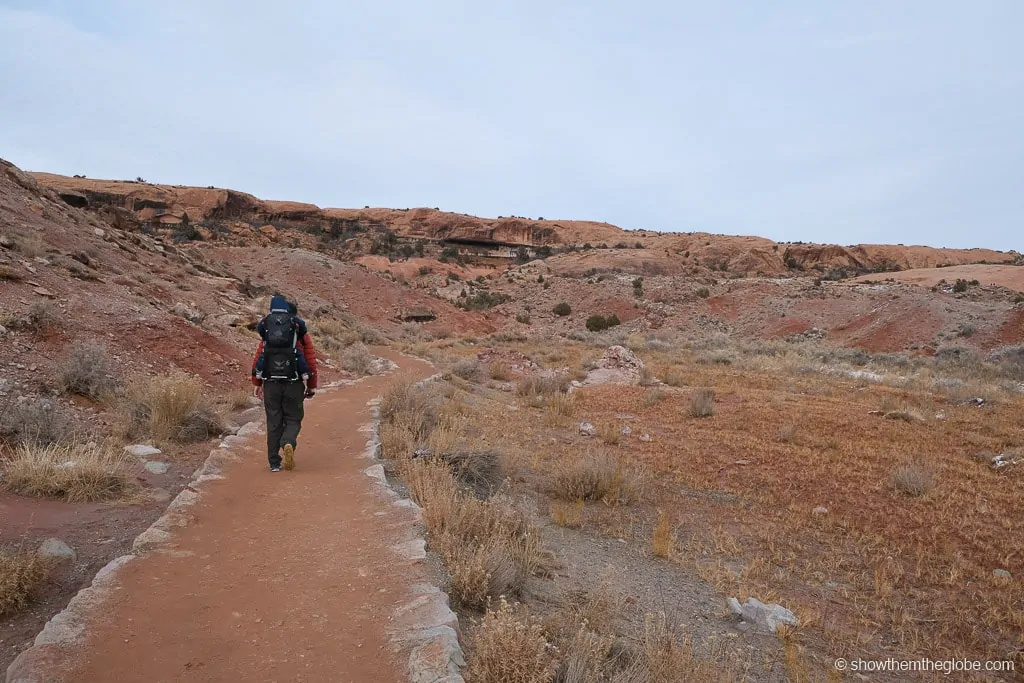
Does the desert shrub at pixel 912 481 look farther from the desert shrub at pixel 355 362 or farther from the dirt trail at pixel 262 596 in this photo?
the desert shrub at pixel 355 362

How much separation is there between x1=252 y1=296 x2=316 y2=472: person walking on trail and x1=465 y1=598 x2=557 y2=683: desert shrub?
3.78 m

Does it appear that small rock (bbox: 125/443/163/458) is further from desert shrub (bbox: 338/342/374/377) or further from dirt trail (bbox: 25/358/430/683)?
desert shrub (bbox: 338/342/374/377)

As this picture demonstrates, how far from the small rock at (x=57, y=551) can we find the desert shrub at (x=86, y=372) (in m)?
4.00

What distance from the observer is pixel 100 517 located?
4.32 m

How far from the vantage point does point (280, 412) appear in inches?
233

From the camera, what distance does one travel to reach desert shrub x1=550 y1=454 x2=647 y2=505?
6.52 m

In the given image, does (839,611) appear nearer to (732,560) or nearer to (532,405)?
(732,560)

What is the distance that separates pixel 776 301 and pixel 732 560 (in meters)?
30.5

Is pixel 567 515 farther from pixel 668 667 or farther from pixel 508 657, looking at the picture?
pixel 508 657

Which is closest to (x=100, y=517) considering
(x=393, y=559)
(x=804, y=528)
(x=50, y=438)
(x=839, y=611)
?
(x=50, y=438)

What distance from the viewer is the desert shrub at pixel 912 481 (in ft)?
22.1

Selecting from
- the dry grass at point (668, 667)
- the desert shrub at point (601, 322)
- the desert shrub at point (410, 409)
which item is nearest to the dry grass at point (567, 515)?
the desert shrub at point (410, 409)

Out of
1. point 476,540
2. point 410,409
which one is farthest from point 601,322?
point 476,540

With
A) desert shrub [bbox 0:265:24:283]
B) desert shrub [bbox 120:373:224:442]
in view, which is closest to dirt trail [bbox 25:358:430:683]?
desert shrub [bbox 120:373:224:442]
